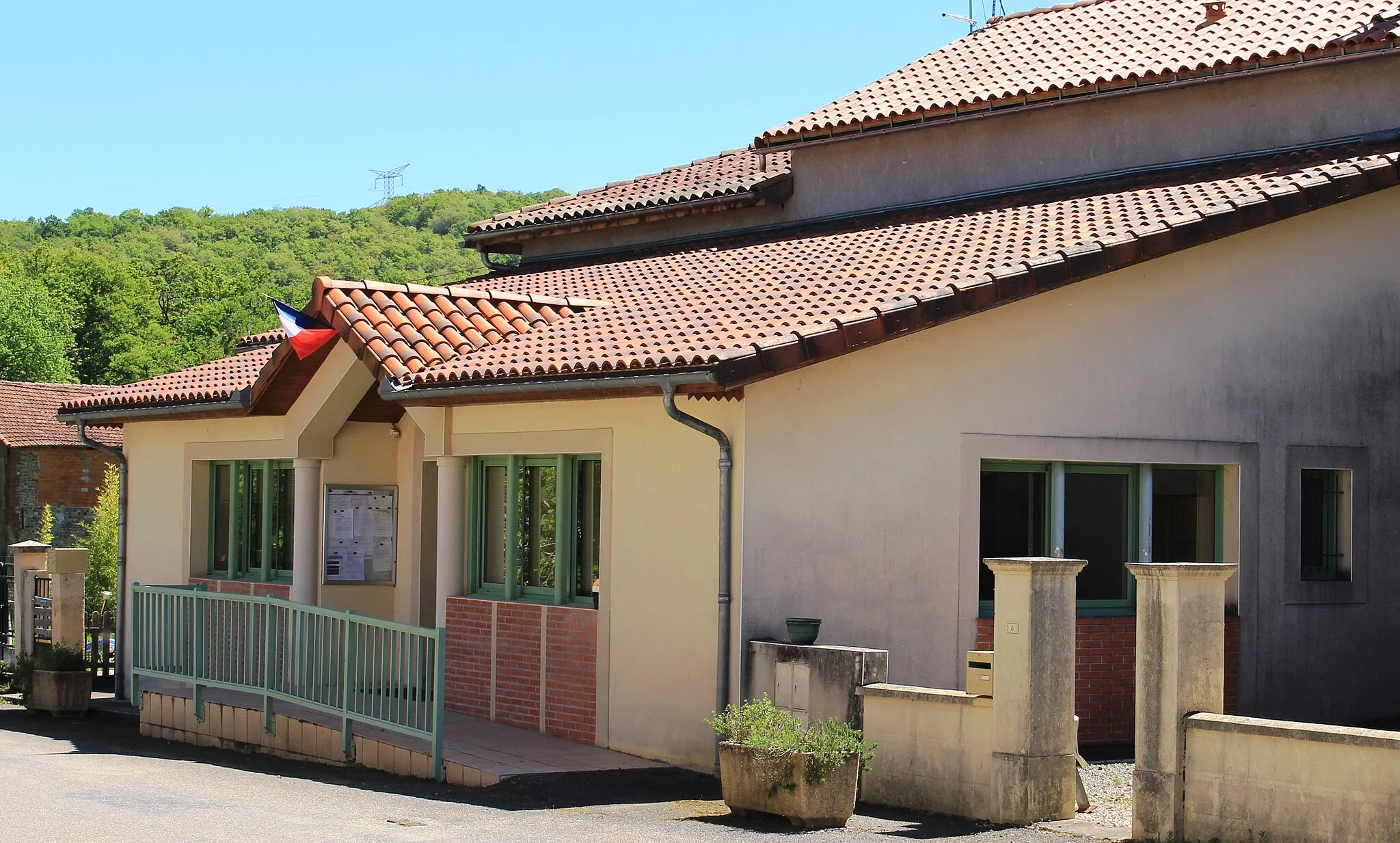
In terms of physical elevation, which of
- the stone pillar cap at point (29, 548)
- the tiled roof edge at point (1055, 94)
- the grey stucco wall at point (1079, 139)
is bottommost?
the stone pillar cap at point (29, 548)

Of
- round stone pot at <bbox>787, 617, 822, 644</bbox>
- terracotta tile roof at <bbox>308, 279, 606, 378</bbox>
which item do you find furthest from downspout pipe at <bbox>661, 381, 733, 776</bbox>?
terracotta tile roof at <bbox>308, 279, 606, 378</bbox>

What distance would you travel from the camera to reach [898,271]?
13.3 metres

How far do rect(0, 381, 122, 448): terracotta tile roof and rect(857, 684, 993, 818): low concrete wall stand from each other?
3528 cm

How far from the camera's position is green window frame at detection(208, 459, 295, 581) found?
17.5 m

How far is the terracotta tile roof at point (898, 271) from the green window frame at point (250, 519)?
409 cm

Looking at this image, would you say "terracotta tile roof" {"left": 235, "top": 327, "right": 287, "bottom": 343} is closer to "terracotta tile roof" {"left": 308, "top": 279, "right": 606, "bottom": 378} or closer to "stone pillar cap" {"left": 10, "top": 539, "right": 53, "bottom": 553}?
"stone pillar cap" {"left": 10, "top": 539, "right": 53, "bottom": 553}

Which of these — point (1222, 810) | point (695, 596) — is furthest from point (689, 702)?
point (1222, 810)

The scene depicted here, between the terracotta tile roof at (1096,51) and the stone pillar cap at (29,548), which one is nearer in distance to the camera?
the terracotta tile roof at (1096,51)

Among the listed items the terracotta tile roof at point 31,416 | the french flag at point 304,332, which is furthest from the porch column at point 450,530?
the terracotta tile roof at point 31,416

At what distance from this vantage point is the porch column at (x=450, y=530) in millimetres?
14164

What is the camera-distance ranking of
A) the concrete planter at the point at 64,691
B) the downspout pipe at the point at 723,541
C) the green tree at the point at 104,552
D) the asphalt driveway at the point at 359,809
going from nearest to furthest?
the asphalt driveway at the point at 359,809 → the downspout pipe at the point at 723,541 → the concrete planter at the point at 64,691 → the green tree at the point at 104,552

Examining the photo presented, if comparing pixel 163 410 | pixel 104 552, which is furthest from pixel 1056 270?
pixel 104 552

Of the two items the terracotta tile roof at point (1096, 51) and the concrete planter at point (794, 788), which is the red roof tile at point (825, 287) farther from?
the concrete planter at point (794, 788)

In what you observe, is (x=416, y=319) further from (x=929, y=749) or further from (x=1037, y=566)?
(x=1037, y=566)
